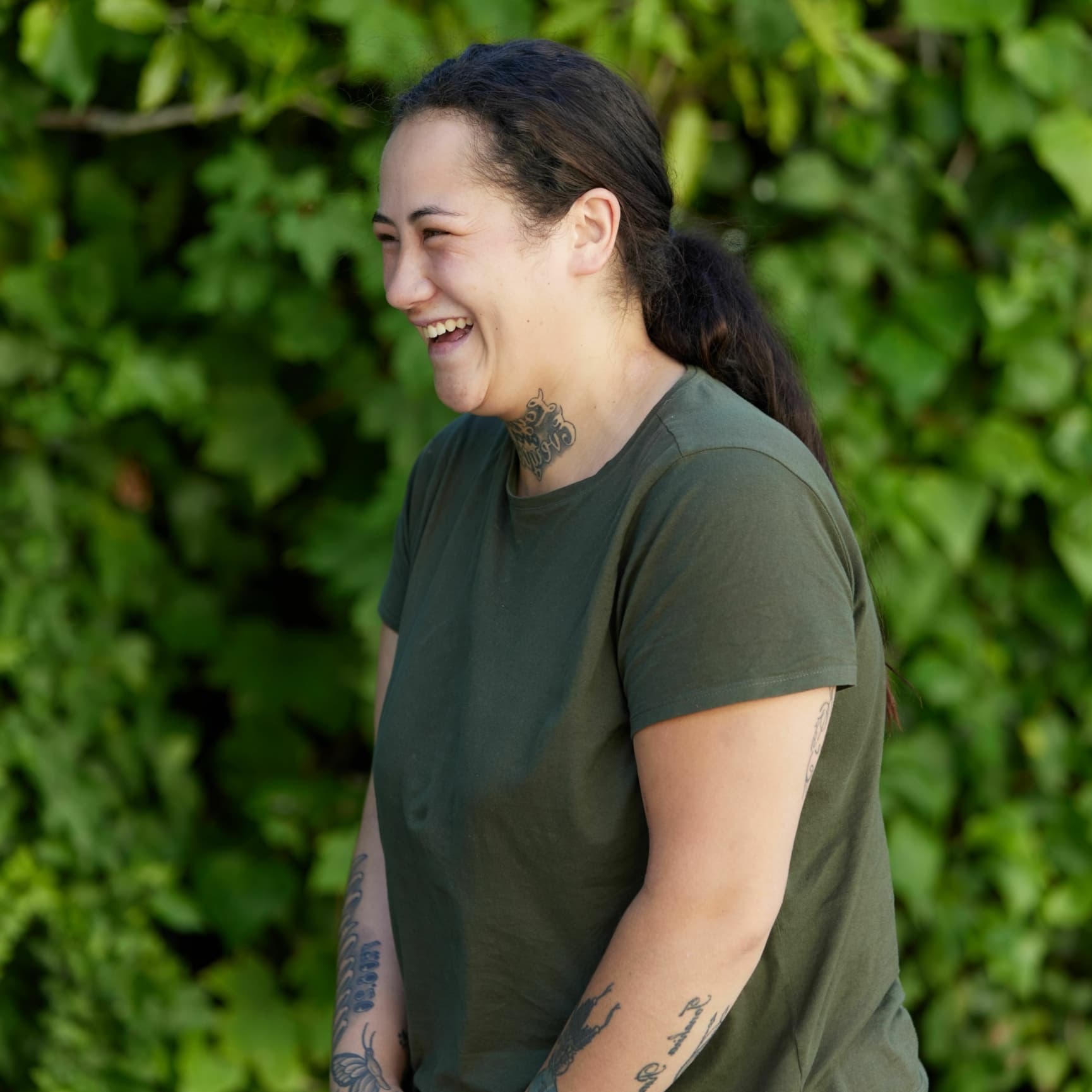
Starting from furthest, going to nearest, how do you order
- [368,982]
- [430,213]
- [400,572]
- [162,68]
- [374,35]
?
[162,68] → [374,35] → [400,572] → [368,982] → [430,213]

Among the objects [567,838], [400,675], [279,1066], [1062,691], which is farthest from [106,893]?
[1062,691]

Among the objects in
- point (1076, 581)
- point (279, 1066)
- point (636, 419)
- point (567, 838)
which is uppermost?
point (636, 419)

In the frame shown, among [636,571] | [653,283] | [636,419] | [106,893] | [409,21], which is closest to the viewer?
[636,571]

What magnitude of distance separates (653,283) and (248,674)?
1.64m

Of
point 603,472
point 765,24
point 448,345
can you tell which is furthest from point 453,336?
point 765,24

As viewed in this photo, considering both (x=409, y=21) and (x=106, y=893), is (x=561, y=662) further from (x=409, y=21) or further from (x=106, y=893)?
(x=106, y=893)

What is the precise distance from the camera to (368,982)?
1647 mm

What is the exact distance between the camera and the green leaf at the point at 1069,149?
268 cm

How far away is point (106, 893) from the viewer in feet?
8.75

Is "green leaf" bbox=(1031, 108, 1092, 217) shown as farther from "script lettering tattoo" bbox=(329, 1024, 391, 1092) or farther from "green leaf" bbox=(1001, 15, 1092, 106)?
"script lettering tattoo" bbox=(329, 1024, 391, 1092)

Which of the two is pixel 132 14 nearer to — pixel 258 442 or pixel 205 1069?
pixel 258 442

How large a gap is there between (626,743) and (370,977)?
0.61 meters

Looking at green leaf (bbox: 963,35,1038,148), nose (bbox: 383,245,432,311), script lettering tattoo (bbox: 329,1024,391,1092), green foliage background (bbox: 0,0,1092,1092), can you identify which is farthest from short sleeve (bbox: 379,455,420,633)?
green leaf (bbox: 963,35,1038,148)

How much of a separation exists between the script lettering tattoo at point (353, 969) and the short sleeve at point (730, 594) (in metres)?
0.65
